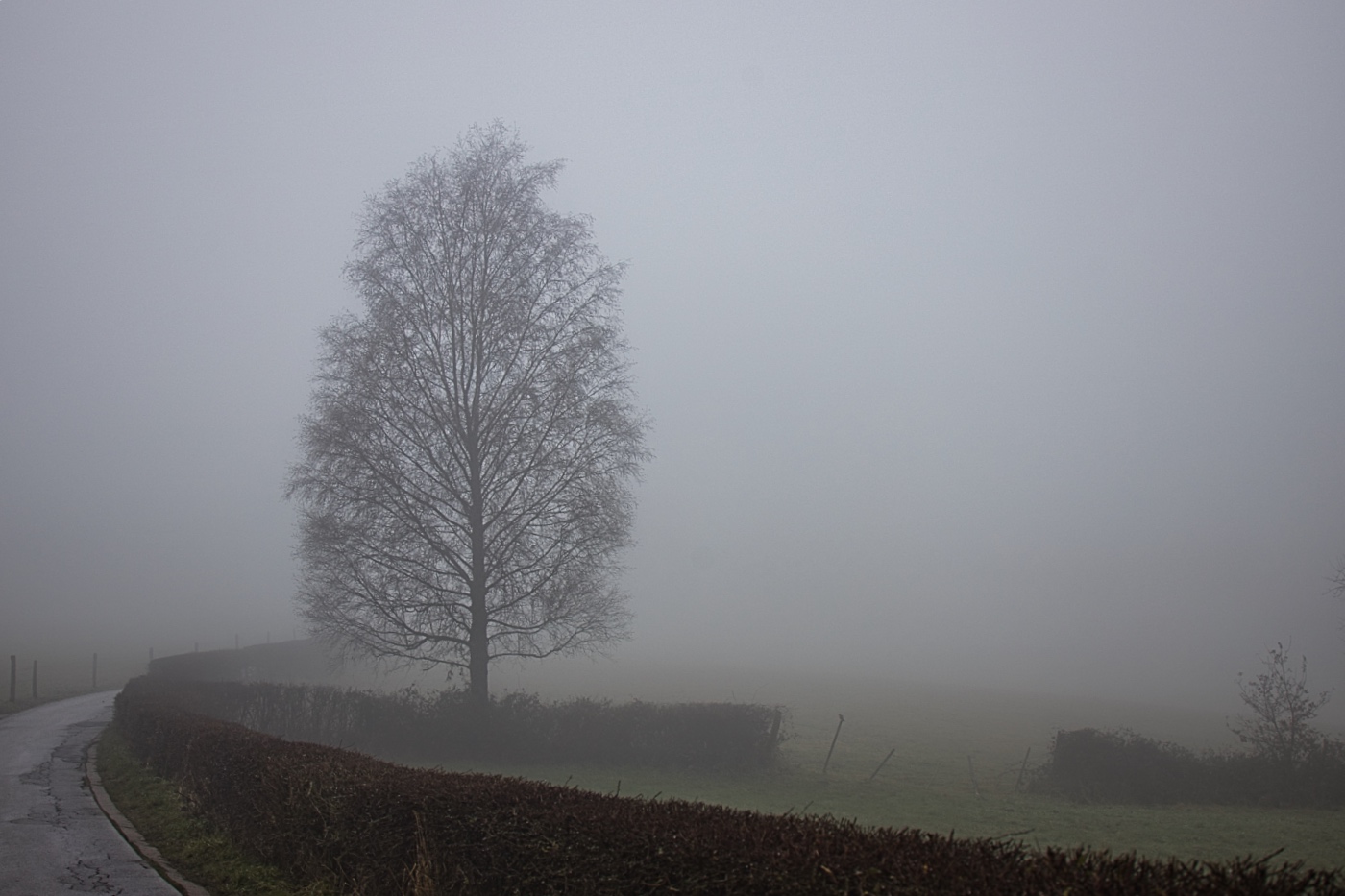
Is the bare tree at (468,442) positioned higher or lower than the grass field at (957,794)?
higher

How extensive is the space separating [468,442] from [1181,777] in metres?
20.3

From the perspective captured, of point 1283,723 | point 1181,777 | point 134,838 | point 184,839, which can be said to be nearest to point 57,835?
point 134,838

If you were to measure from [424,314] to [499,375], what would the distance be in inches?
94.1

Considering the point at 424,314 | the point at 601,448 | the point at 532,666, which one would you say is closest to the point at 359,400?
the point at 424,314

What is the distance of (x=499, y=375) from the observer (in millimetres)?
20750

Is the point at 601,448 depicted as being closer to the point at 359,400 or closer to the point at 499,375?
the point at 499,375

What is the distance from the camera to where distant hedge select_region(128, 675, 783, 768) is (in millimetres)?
20062

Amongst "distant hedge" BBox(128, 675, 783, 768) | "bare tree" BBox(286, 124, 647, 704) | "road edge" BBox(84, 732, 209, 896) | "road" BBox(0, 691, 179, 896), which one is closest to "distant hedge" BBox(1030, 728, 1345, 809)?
"distant hedge" BBox(128, 675, 783, 768)

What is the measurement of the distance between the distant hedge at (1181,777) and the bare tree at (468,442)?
12.8 metres

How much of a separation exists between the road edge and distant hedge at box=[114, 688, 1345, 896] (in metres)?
0.74

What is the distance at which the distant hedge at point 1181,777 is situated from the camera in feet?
67.8

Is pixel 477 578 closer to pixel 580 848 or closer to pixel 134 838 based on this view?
pixel 134 838

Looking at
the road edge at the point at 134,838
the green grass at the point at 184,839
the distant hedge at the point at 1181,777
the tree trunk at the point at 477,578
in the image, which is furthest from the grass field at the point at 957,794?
the road edge at the point at 134,838

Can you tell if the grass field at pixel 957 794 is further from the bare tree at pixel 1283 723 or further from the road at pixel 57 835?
the road at pixel 57 835
